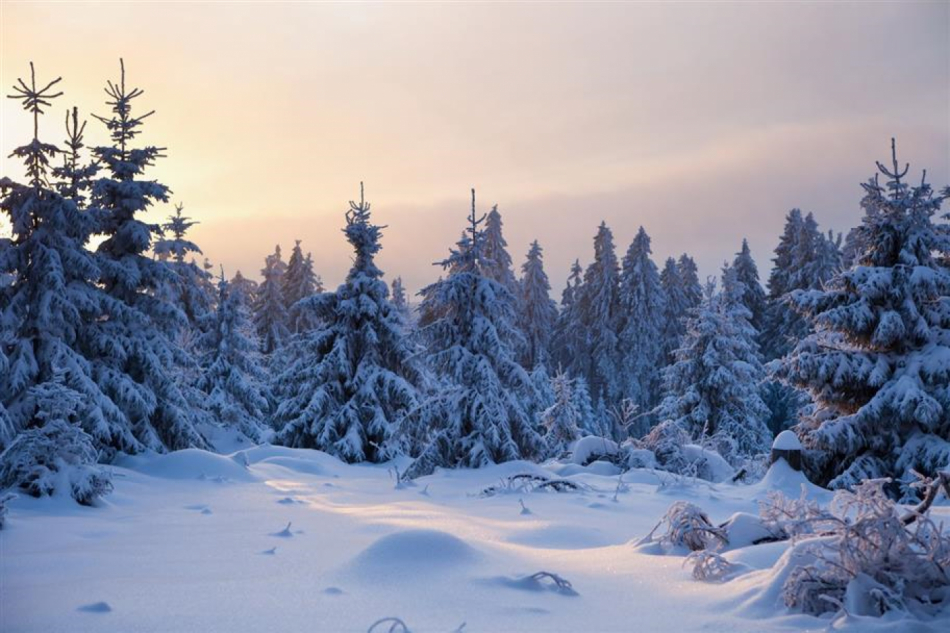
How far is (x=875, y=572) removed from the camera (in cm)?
402

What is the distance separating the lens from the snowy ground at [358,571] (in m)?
4.25

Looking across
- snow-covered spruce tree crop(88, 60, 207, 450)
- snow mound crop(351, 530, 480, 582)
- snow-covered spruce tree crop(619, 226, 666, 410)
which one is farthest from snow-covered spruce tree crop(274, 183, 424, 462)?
snow-covered spruce tree crop(619, 226, 666, 410)

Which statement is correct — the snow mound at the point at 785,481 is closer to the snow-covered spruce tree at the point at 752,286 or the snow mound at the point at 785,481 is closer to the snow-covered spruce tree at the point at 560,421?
the snow-covered spruce tree at the point at 560,421

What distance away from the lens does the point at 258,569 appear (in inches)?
223

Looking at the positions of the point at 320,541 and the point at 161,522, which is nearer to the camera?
the point at 320,541

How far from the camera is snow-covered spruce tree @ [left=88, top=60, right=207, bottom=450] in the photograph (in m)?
17.3

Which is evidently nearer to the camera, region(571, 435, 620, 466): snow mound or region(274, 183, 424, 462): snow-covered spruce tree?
region(571, 435, 620, 466): snow mound

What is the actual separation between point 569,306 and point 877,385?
43461 mm

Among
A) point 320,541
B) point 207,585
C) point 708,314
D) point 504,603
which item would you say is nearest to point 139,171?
point 320,541

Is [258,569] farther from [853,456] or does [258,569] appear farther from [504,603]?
[853,456]

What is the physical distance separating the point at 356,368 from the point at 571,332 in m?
33.4

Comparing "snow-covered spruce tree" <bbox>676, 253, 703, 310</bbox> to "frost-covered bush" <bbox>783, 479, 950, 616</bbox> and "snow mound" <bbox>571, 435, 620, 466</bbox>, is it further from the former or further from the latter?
Answer: "frost-covered bush" <bbox>783, 479, 950, 616</bbox>

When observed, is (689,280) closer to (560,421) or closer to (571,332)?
(571,332)

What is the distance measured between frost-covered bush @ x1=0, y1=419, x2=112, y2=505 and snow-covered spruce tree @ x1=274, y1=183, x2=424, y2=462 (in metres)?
12.0
